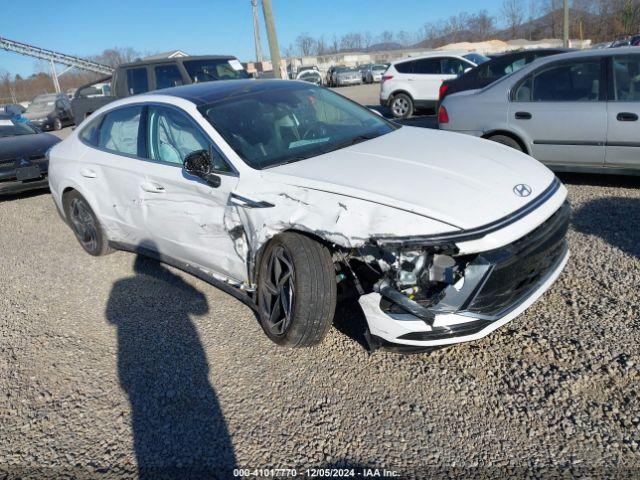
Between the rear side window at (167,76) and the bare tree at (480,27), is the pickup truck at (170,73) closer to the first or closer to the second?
the rear side window at (167,76)

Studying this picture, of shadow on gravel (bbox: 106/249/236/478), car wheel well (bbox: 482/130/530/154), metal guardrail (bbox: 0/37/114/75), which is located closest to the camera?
shadow on gravel (bbox: 106/249/236/478)

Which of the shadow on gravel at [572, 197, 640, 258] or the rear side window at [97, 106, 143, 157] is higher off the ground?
the rear side window at [97, 106, 143, 157]

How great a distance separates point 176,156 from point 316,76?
114ft

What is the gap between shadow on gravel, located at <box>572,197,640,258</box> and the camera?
406 cm

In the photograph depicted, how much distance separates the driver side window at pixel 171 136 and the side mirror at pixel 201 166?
5.0 inches

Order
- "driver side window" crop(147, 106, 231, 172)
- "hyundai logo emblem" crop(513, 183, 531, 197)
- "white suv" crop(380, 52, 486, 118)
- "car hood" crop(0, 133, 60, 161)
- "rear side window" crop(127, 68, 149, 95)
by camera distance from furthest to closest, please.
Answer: "white suv" crop(380, 52, 486, 118) → "rear side window" crop(127, 68, 149, 95) → "car hood" crop(0, 133, 60, 161) → "driver side window" crop(147, 106, 231, 172) → "hyundai logo emblem" crop(513, 183, 531, 197)

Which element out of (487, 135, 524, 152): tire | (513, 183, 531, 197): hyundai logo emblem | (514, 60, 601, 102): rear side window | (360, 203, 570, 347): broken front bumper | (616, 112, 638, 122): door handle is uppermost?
(514, 60, 601, 102): rear side window

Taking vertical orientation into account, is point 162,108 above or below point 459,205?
above

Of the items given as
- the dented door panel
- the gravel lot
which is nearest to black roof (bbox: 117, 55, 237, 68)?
the dented door panel

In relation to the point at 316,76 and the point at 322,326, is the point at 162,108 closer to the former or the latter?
the point at 322,326

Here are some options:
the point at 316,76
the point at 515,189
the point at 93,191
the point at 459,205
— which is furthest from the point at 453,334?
the point at 316,76

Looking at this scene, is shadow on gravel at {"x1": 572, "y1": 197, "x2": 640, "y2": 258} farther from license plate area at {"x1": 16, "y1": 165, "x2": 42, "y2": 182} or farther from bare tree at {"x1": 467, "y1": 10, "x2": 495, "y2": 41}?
bare tree at {"x1": 467, "y1": 10, "x2": 495, "y2": 41}

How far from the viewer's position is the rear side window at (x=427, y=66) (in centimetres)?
1262

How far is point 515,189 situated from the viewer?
2787 millimetres
